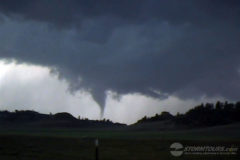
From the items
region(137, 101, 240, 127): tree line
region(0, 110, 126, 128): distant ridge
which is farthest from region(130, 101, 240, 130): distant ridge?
region(0, 110, 126, 128): distant ridge

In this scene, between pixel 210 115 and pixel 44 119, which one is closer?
pixel 210 115

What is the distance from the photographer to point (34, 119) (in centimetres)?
18338

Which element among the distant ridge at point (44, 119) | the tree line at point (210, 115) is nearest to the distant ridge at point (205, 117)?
the tree line at point (210, 115)

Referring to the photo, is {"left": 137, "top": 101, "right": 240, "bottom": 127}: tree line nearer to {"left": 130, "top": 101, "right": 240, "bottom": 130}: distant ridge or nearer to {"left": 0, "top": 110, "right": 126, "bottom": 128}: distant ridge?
{"left": 130, "top": 101, "right": 240, "bottom": 130}: distant ridge

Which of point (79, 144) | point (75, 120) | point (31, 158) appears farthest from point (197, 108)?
point (31, 158)

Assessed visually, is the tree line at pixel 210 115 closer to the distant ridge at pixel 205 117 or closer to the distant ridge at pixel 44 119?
the distant ridge at pixel 205 117

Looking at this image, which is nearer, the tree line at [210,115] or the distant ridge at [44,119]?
the tree line at [210,115]

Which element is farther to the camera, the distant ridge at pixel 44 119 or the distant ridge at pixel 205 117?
the distant ridge at pixel 44 119

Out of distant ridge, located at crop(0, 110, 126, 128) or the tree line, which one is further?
→ distant ridge, located at crop(0, 110, 126, 128)

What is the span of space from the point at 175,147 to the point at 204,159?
6347 millimetres

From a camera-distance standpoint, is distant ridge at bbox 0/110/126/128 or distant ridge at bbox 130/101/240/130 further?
distant ridge at bbox 0/110/126/128

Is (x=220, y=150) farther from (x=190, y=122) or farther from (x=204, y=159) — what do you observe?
(x=190, y=122)

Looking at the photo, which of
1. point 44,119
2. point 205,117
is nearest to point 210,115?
point 205,117

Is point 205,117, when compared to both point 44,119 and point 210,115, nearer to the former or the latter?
point 210,115
